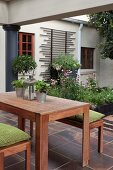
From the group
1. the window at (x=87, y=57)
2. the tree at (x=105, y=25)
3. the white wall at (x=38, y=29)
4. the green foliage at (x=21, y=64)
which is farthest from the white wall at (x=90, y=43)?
the green foliage at (x=21, y=64)

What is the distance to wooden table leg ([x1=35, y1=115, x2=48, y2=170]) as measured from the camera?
7.82ft

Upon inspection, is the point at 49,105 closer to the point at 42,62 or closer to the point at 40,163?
the point at 40,163

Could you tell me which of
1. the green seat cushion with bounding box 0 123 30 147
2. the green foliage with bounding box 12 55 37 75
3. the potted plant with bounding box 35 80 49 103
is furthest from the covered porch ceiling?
the green seat cushion with bounding box 0 123 30 147

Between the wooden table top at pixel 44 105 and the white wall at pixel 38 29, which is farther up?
the white wall at pixel 38 29

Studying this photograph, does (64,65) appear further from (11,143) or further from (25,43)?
(11,143)

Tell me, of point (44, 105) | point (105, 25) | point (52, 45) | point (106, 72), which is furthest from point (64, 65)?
point (44, 105)

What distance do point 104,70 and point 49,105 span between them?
7308mm

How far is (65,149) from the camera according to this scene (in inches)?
134

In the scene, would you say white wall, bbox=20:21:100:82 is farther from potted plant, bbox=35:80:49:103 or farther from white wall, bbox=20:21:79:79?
potted plant, bbox=35:80:49:103

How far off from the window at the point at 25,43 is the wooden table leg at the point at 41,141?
16.6 feet

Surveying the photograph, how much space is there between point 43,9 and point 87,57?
510 centimetres

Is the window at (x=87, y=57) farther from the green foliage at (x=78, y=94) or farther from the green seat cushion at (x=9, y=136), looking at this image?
the green seat cushion at (x=9, y=136)

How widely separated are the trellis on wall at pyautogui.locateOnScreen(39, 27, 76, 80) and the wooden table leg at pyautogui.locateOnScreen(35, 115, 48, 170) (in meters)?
5.40

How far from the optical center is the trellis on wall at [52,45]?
7754 millimetres
